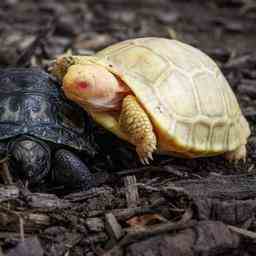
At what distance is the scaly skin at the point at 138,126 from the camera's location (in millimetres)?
3275

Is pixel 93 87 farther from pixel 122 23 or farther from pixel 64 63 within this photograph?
pixel 122 23

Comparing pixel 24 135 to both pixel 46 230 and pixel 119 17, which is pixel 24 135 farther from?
pixel 119 17

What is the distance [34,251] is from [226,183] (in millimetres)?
1443

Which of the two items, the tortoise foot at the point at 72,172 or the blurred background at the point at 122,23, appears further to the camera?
the blurred background at the point at 122,23

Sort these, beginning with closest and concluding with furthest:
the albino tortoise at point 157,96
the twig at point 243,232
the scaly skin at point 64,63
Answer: the twig at point 243,232, the albino tortoise at point 157,96, the scaly skin at point 64,63

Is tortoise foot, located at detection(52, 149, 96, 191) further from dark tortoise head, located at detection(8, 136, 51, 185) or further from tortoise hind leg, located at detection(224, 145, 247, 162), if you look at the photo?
tortoise hind leg, located at detection(224, 145, 247, 162)

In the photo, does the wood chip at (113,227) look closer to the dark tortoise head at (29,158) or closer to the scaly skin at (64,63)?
the dark tortoise head at (29,158)

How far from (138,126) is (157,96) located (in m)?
0.29

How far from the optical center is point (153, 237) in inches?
112

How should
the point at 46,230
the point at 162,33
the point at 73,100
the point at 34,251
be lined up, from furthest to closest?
the point at 162,33 < the point at 73,100 < the point at 46,230 < the point at 34,251

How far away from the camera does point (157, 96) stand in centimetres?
341

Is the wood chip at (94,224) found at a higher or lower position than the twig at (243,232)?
higher

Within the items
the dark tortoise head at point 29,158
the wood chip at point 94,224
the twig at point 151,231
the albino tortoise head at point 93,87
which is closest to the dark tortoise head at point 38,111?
the dark tortoise head at point 29,158

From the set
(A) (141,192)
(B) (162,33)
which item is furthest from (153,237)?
(B) (162,33)
